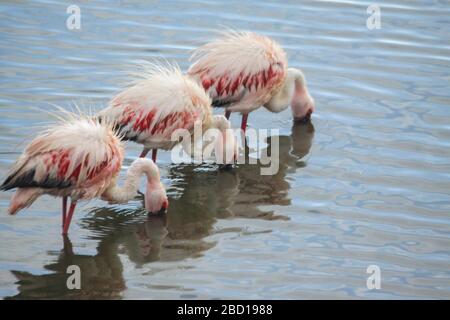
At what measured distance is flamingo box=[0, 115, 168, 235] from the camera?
9016mm

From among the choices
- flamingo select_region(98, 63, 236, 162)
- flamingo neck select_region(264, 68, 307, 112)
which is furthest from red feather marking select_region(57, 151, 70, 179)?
flamingo neck select_region(264, 68, 307, 112)

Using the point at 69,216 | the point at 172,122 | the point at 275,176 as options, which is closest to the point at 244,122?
the point at 275,176

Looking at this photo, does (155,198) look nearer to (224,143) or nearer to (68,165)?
(68,165)

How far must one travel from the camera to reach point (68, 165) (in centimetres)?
907

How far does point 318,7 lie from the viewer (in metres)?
16.3

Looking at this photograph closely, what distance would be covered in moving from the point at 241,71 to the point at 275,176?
1298mm

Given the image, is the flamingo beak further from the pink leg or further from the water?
the pink leg

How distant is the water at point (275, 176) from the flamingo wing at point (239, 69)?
2.82 feet

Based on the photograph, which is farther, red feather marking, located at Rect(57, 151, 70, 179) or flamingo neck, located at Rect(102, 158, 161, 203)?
flamingo neck, located at Rect(102, 158, 161, 203)

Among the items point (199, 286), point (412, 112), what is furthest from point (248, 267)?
point (412, 112)

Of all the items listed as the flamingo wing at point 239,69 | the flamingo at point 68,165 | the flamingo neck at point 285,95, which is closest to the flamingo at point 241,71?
the flamingo wing at point 239,69

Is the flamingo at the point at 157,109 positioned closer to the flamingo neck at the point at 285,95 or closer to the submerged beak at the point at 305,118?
the flamingo neck at the point at 285,95

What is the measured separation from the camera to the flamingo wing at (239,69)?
11531 millimetres
